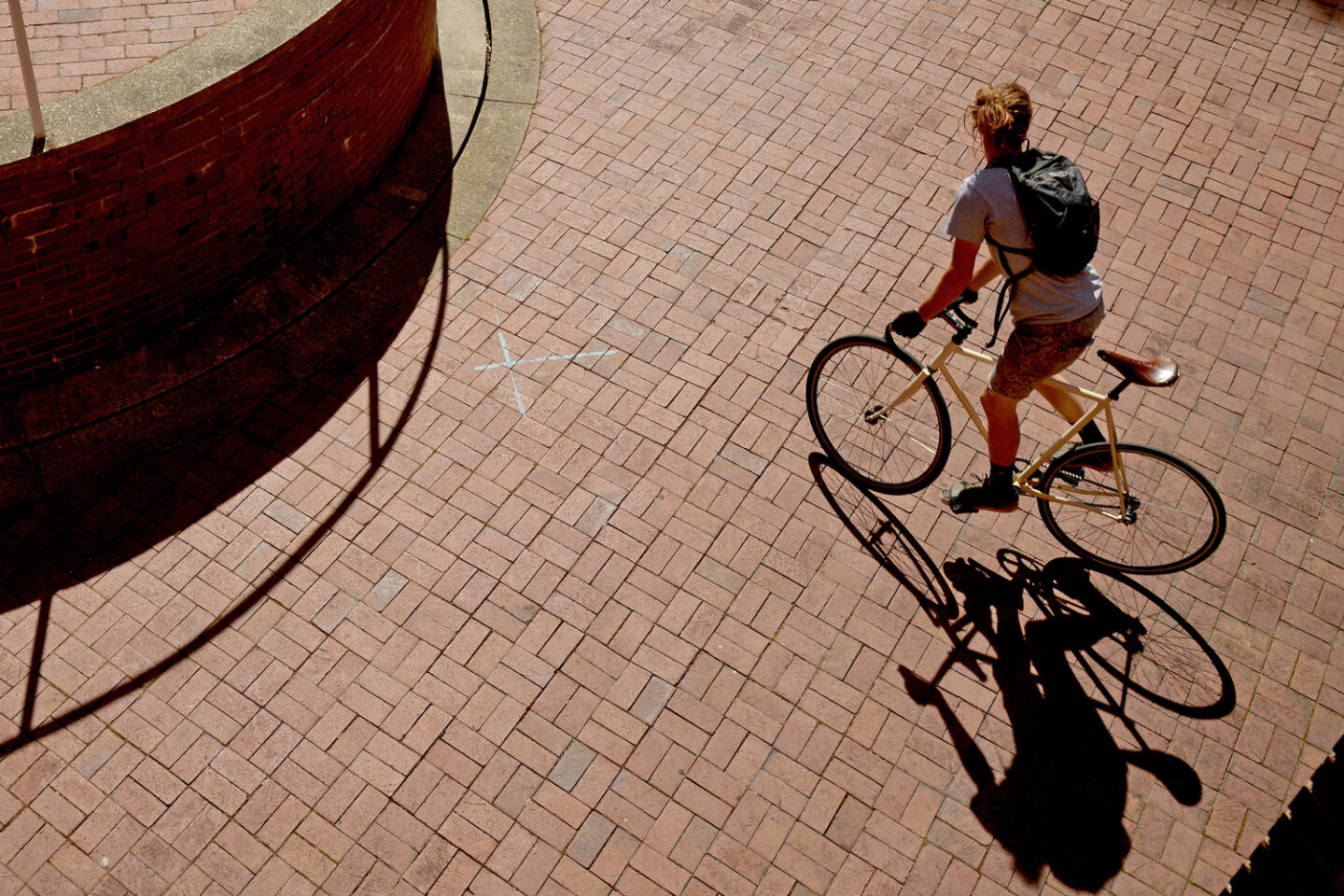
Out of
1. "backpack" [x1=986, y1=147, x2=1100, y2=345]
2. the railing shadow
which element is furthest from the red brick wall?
"backpack" [x1=986, y1=147, x2=1100, y2=345]

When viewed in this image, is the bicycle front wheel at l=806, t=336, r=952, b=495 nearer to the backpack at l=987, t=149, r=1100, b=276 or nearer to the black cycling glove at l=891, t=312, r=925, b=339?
the black cycling glove at l=891, t=312, r=925, b=339

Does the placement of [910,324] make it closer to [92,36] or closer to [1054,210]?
[1054,210]

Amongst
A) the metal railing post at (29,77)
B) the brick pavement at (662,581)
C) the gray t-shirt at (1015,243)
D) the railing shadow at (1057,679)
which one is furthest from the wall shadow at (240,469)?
the gray t-shirt at (1015,243)

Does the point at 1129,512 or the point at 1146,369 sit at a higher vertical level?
the point at 1146,369

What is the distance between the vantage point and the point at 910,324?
5.19 meters

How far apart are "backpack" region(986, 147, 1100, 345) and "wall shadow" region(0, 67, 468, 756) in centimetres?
308

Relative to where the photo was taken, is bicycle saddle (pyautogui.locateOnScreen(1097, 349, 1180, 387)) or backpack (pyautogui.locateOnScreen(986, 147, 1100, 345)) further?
bicycle saddle (pyautogui.locateOnScreen(1097, 349, 1180, 387))

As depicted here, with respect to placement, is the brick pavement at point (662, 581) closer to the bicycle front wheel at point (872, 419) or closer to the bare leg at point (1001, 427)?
the bicycle front wheel at point (872, 419)

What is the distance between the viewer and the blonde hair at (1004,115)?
464 centimetres

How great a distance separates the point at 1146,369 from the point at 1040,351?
450 mm

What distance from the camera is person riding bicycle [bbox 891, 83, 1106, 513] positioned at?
4.68 metres

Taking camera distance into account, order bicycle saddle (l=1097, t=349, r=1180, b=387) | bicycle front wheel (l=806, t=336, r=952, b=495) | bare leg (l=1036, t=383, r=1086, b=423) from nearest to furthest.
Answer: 1. bicycle saddle (l=1097, t=349, r=1180, b=387)
2. bare leg (l=1036, t=383, r=1086, b=423)
3. bicycle front wheel (l=806, t=336, r=952, b=495)

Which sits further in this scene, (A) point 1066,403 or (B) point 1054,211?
(A) point 1066,403

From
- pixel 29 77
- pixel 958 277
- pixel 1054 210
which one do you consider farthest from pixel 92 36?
pixel 1054 210
